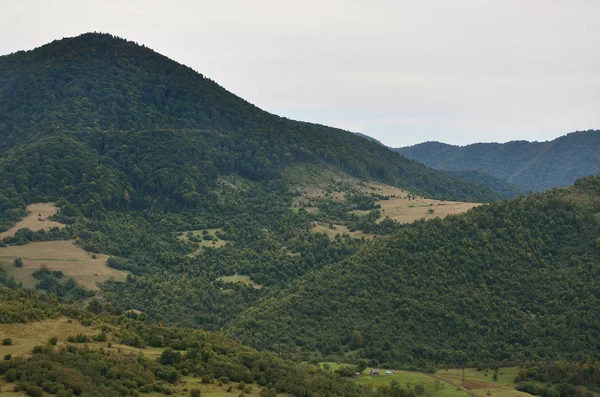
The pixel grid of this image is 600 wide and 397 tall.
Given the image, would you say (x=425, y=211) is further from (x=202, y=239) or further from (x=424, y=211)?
(x=202, y=239)

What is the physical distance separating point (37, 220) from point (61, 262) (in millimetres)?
26489

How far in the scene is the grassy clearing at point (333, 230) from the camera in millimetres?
179875

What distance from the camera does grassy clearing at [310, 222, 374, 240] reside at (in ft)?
590

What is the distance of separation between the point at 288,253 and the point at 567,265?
2518 inches

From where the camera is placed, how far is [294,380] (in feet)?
237

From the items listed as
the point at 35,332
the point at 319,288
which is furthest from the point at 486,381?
the point at 35,332

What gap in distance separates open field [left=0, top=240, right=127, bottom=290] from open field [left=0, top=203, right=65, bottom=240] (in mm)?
8448

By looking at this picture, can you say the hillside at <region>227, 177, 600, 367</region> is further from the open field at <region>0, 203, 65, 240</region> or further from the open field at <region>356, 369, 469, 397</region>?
the open field at <region>0, 203, 65, 240</region>

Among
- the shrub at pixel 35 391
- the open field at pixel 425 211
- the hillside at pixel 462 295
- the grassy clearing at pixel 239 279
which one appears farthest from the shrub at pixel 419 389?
the open field at pixel 425 211

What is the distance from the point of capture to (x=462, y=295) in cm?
12862

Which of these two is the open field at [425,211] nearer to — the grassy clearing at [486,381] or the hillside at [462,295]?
the hillside at [462,295]

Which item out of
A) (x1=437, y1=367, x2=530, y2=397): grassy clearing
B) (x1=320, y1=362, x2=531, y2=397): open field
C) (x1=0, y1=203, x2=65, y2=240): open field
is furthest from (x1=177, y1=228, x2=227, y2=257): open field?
(x1=437, y1=367, x2=530, y2=397): grassy clearing

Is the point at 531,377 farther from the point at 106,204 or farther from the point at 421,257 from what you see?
the point at 106,204

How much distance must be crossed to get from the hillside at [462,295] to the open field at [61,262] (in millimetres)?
33184
